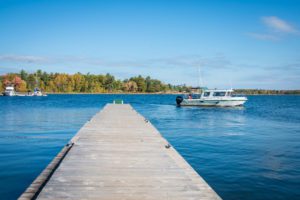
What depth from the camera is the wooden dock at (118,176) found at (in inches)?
239

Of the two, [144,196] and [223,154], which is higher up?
[144,196]

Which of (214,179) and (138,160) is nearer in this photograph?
(138,160)

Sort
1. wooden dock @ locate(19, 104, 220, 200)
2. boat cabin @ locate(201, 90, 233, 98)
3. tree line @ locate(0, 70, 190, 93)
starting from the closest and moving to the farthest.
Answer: wooden dock @ locate(19, 104, 220, 200) < boat cabin @ locate(201, 90, 233, 98) < tree line @ locate(0, 70, 190, 93)

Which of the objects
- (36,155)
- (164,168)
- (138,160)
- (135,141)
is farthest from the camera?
(36,155)

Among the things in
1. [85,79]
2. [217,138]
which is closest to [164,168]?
[217,138]

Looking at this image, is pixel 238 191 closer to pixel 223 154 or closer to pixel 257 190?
pixel 257 190

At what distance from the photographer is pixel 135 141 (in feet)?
41.1

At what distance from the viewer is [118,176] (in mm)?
7266

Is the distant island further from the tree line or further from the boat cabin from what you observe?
the boat cabin

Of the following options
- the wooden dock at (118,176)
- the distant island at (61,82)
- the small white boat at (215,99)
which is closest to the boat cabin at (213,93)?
the small white boat at (215,99)

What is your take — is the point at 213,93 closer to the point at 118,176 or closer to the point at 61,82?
the point at 118,176

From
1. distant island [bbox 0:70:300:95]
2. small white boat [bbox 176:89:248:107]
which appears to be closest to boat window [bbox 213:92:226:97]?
small white boat [bbox 176:89:248:107]

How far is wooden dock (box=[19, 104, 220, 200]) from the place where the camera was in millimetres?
6082

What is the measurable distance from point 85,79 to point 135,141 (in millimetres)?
173283
